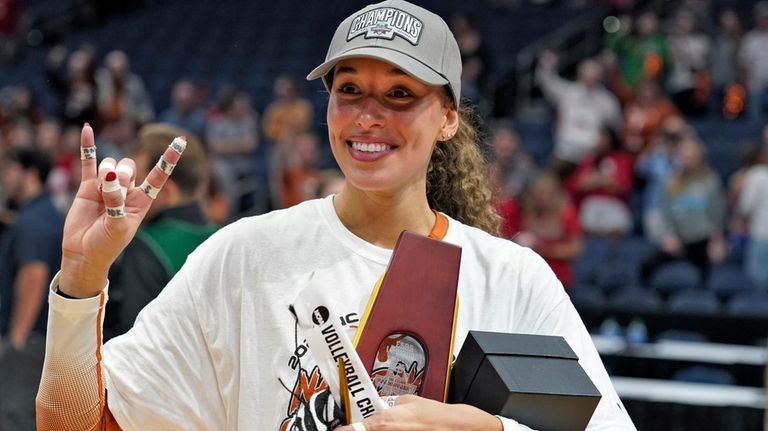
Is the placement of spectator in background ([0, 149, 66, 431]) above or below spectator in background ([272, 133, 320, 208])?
below

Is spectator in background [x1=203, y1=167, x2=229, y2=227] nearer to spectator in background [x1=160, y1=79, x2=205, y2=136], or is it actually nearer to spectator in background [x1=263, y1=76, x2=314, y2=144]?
spectator in background [x1=263, y1=76, x2=314, y2=144]

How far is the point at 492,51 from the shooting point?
13.7 meters

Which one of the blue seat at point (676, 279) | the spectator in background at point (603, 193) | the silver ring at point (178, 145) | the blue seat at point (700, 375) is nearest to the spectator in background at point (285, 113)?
the spectator in background at point (603, 193)

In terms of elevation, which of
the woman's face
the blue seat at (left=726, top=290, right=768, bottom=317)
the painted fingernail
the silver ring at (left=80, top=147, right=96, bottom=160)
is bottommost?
the blue seat at (left=726, top=290, right=768, bottom=317)

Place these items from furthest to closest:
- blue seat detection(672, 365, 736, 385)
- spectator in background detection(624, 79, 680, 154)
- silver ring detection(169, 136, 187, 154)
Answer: spectator in background detection(624, 79, 680, 154) < blue seat detection(672, 365, 736, 385) < silver ring detection(169, 136, 187, 154)

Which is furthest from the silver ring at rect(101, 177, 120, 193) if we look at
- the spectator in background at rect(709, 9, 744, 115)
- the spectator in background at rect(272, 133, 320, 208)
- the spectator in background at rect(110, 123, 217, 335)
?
the spectator in background at rect(709, 9, 744, 115)

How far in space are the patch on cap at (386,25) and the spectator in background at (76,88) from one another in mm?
10073

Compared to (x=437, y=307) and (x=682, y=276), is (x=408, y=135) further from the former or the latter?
(x=682, y=276)

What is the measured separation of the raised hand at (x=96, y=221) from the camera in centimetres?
188

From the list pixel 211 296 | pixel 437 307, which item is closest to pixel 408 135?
pixel 437 307

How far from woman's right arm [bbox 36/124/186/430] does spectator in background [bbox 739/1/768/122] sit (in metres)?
9.63

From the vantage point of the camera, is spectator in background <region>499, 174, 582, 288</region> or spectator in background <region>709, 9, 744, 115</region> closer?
spectator in background <region>499, 174, 582, 288</region>

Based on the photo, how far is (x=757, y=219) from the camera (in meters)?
8.60

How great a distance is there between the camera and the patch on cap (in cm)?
206
